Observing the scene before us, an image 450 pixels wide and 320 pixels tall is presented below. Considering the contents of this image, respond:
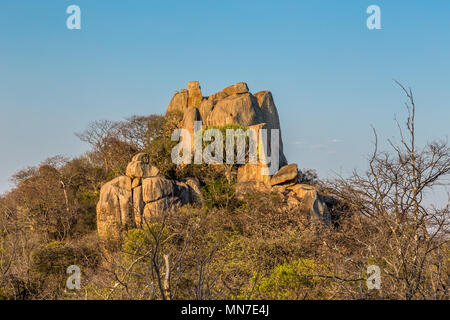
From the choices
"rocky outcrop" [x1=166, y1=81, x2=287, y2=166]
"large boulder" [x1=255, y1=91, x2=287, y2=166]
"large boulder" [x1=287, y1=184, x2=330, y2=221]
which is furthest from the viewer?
"large boulder" [x1=255, y1=91, x2=287, y2=166]

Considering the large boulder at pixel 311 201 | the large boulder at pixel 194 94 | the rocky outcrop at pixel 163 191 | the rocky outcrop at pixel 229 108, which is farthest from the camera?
the large boulder at pixel 194 94

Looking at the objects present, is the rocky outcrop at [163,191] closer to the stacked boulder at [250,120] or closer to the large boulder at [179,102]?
the stacked boulder at [250,120]

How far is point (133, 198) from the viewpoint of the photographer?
22625 millimetres

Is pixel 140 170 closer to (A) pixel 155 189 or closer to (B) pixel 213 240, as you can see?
(A) pixel 155 189

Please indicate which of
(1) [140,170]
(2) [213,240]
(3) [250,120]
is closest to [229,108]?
(3) [250,120]

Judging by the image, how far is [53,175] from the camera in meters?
29.2

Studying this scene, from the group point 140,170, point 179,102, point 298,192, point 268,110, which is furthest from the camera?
point 179,102

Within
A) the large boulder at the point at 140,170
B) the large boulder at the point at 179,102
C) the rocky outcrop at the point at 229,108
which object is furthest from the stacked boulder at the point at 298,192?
the large boulder at the point at 179,102

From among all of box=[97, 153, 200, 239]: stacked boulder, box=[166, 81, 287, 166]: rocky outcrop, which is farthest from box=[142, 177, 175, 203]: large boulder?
box=[166, 81, 287, 166]: rocky outcrop

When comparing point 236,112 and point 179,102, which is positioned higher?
point 179,102

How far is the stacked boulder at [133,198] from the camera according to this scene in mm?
22281

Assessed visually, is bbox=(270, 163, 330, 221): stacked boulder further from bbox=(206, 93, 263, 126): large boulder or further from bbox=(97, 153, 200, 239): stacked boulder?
bbox=(206, 93, 263, 126): large boulder

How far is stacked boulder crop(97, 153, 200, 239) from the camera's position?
22281 mm
